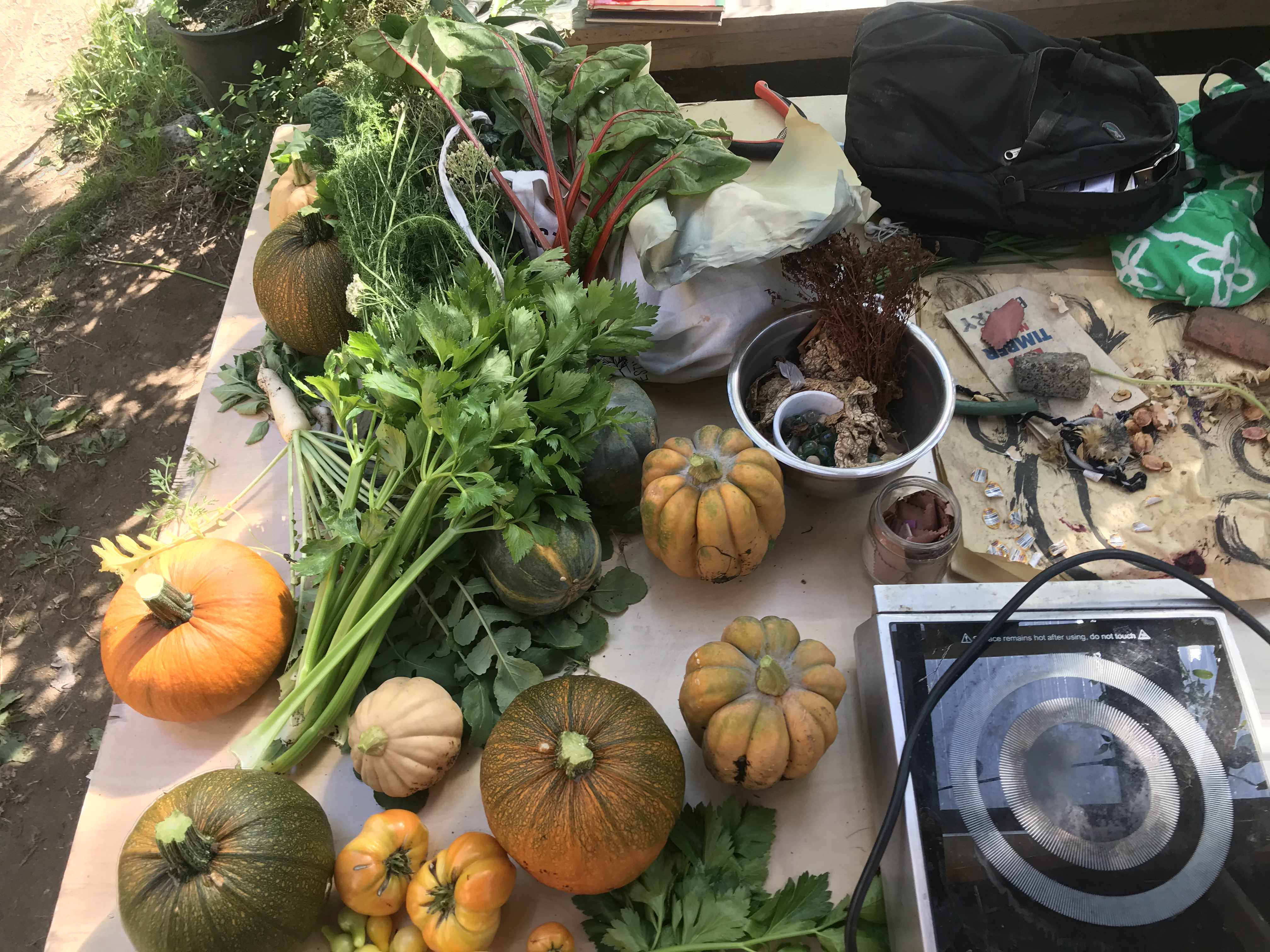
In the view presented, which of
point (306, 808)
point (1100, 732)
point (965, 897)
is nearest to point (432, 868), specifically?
point (306, 808)

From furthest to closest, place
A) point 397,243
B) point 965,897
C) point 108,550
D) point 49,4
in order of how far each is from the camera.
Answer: point 49,4 → point 397,243 → point 108,550 → point 965,897

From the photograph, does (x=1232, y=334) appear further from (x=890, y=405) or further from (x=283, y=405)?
(x=283, y=405)

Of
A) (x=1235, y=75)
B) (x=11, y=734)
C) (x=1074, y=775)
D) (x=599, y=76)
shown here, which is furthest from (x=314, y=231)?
(x=1235, y=75)

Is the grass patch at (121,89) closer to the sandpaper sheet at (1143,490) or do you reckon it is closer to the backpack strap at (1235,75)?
the sandpaper sheet at (1143,490)

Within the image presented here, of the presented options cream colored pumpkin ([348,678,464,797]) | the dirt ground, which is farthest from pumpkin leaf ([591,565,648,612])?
the dirt ground

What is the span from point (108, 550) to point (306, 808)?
44 centimetres

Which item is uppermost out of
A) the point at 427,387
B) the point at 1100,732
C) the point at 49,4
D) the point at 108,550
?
the point at 49,4

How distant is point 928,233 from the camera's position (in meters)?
1.43

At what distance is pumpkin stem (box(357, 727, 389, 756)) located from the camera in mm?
876

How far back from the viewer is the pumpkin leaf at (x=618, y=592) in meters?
1.08

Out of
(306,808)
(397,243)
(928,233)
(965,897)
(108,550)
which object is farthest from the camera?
(928,233)

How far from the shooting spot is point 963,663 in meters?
0.85

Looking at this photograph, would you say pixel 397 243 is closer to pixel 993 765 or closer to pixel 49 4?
pixel 993 765

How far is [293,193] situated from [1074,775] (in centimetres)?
151
